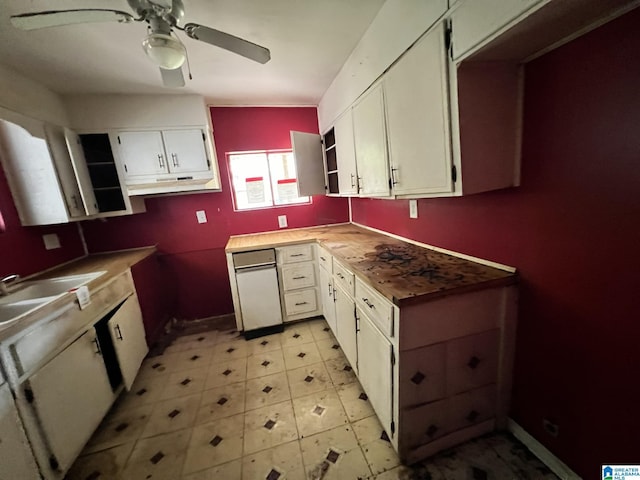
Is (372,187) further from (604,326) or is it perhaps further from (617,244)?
(604,326)

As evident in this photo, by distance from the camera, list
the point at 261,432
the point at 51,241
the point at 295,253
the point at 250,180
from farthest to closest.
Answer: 1. the point at 250,180
2. the point at 295,253
3. the point at 51,241
4. the point at 261,432

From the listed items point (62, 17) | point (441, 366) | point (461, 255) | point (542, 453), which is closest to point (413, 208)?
point (461, 255)

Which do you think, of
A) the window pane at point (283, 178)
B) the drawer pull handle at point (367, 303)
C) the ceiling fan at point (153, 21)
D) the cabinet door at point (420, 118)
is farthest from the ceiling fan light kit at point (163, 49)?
the window pane at point (283, 178)

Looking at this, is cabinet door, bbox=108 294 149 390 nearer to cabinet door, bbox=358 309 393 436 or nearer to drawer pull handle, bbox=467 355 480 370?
cabinet door, bbox=358 309 393 436

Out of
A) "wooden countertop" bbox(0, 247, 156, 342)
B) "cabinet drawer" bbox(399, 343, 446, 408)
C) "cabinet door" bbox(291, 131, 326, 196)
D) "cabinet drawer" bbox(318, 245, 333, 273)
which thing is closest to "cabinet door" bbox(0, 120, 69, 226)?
"wooden countertop" bbox(0, 247, 156, 342)

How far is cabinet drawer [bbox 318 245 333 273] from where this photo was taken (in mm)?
2082

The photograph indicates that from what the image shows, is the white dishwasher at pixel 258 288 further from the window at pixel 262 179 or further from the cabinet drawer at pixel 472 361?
the cabinet drawer at pixel 472 361

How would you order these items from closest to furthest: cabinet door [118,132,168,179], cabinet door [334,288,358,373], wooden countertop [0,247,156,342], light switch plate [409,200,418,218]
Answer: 1. wooden countertop [0,247,156,342]
2. cabinet door [334,288,358,373]
3. light switch plate [409,200,418,218]
4. cabinet door [118,132,168,179]

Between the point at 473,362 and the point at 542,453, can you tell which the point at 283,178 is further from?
the point at 542,453

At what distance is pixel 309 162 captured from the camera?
2635mm

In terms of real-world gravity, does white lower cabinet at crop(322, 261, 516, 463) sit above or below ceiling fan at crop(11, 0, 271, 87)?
below

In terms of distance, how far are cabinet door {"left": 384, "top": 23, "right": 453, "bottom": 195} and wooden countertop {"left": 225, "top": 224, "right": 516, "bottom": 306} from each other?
0.44 meters

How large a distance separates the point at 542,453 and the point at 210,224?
313cm

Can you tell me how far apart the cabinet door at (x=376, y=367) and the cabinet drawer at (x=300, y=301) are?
107 centimetres
